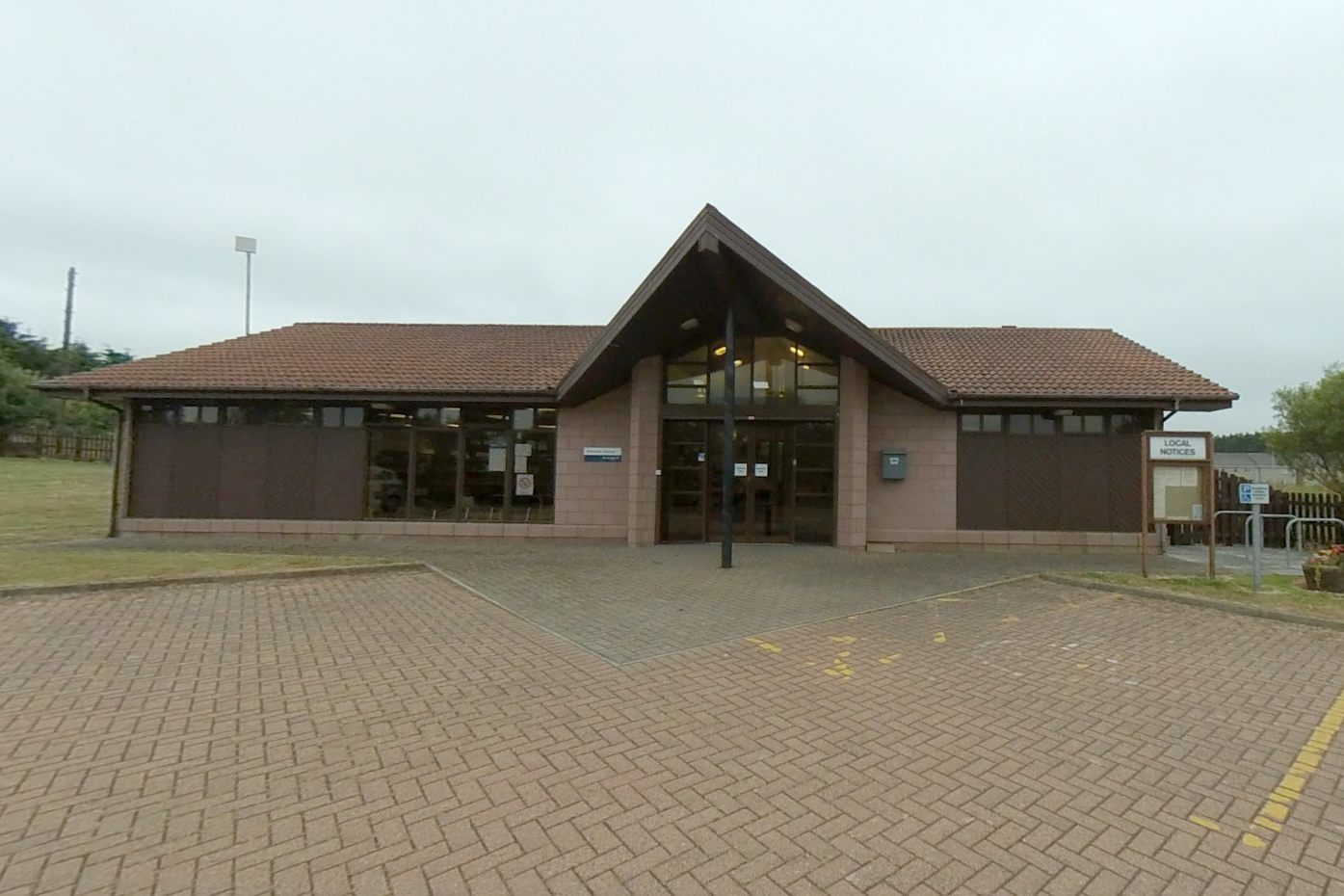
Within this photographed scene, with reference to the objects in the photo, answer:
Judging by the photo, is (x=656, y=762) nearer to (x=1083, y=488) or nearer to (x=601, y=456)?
(x=601, y=456)

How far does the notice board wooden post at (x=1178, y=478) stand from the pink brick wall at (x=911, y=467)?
336 centimetres

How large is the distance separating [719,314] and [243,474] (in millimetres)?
10444

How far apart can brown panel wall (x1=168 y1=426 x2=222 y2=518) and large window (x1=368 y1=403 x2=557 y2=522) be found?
3.25 meters

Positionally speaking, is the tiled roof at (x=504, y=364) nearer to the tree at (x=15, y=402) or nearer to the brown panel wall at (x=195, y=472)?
the brown panel wall at (x=195, y=472)

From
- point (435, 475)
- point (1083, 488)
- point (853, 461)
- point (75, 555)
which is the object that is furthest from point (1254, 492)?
point (75, 555)

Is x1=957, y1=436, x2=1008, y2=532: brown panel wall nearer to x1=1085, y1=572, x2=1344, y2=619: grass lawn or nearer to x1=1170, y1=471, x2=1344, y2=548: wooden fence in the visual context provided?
x1=1085, y1=572, x2=1344, y2=619: grass lawn

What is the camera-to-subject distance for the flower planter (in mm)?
7859

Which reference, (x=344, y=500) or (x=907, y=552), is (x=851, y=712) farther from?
(x=344, y=500)

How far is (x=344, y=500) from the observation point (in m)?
12.4

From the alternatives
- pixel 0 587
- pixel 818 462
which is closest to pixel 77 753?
pixel 0 587

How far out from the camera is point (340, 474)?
12500mm

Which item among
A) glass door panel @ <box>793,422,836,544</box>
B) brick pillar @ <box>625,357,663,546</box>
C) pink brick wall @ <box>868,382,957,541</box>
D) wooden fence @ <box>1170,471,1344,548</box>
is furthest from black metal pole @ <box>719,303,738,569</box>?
wooden fence @ <box>1170,471,1344,548</box>

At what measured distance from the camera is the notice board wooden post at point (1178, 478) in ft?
28.6

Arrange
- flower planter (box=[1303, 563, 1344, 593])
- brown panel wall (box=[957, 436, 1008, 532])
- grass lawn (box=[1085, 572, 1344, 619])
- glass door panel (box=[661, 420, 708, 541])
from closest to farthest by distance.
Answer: grass lawn (box=[1085, 572, 1344, 619]), flower planter (box=[1303, 563, 1344, 593]), brown panel wall (box=[957, 436, 1008, 532]), glass door panel (box=[661, 420, 708, 541])
